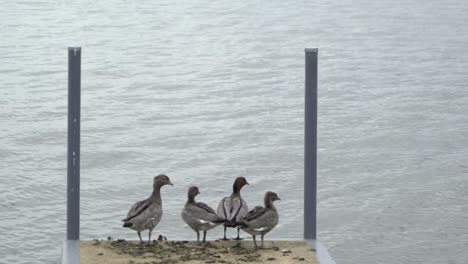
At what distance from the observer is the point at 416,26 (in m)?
29.1

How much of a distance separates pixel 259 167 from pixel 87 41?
9482 millimetres

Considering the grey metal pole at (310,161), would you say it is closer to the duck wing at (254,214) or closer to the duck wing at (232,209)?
the duck wing at (254,214)

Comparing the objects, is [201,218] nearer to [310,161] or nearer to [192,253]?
[192,253]

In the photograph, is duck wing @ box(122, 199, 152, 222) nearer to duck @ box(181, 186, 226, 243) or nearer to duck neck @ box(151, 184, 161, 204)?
duck neck @ box(151, 184, 161, 204)

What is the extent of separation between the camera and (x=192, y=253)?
35.5 feet

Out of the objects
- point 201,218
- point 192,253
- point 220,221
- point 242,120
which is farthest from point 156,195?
point 242,120

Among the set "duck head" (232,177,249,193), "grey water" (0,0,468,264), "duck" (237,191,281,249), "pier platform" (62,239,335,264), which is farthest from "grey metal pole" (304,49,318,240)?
"grey water" (0,0,468,264)

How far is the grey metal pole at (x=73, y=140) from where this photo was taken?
36.3ft

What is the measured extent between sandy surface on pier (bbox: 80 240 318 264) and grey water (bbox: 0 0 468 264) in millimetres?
2564

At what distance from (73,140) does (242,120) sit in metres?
8.72

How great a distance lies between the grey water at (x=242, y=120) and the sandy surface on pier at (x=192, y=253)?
8.41 feet

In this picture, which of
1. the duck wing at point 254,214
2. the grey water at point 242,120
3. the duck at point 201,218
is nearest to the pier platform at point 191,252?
the duck at point 201,218

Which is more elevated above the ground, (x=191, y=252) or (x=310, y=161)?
(x=310, y=161)

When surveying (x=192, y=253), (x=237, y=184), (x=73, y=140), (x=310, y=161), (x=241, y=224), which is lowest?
(x=192, y=253)
